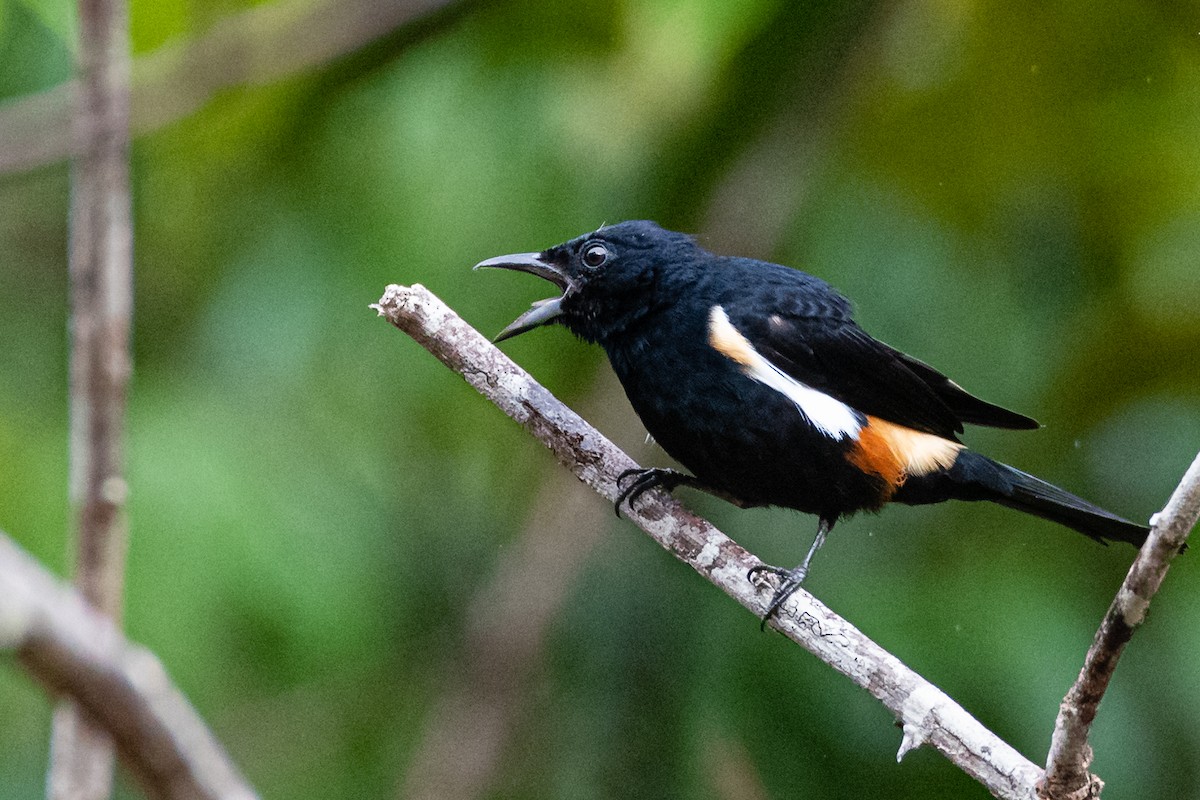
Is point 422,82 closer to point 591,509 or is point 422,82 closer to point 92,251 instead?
point 591,509

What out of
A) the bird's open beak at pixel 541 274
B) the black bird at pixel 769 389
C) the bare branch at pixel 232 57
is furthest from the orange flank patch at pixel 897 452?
the bare branch at pixel 232 57

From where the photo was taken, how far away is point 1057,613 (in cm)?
380

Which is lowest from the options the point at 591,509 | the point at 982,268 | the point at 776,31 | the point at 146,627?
the point at 146,627

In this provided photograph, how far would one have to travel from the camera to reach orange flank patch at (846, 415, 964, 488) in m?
3.09

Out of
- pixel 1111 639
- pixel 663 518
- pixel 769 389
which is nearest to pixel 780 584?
pixel 663 518

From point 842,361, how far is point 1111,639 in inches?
55.9

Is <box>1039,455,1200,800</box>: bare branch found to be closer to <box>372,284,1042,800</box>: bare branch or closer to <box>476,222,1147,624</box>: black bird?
<box>372,284,1042,800</box>: bare branch

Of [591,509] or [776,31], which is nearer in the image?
[776,31]

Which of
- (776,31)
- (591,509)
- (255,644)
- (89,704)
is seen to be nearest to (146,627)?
(255,644)

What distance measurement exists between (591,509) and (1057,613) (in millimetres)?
1523

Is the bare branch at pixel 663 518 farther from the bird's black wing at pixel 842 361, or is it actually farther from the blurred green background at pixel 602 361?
the blurred green background at pixel 602 361

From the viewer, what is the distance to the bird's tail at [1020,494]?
309 centimetres

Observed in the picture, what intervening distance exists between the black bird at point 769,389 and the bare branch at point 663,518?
0.24 metres

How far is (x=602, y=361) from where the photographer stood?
13.9 ft
